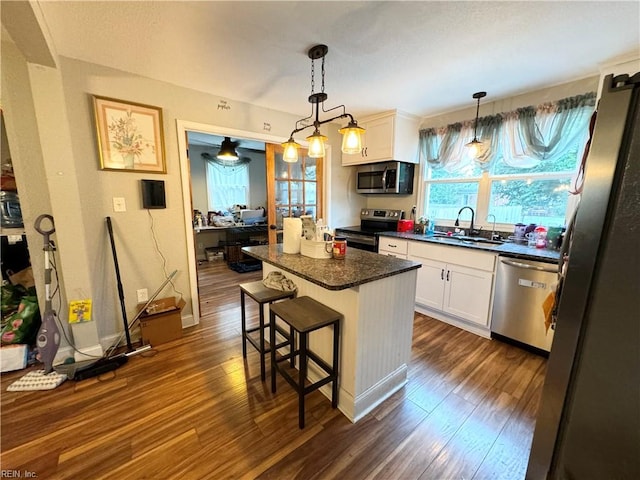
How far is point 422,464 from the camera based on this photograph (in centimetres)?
133

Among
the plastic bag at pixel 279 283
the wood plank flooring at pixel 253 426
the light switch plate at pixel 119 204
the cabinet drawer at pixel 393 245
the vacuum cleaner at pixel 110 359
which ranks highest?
the light switch plate at pixel 119 204

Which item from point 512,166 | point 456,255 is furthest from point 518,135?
point 456,255

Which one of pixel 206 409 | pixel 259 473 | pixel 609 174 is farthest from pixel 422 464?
pixel 609 174

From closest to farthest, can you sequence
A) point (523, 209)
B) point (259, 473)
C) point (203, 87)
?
point (259, 473), point (203, 87), point (523, 209)

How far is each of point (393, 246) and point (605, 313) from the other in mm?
2430

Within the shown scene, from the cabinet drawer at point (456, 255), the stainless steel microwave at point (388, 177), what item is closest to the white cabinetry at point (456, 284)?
the cabinet drawer at point (456, 255)

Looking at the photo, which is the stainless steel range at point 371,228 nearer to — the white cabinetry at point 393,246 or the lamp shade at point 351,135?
the white cabinetry at point 393,246

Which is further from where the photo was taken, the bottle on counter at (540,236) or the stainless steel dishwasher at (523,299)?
the bottle on counter at (540,236)

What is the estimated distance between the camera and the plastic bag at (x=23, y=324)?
2.08m

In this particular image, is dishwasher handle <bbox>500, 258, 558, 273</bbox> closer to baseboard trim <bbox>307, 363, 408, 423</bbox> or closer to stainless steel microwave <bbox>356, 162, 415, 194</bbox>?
baseboard trim <bbox>307, 363, 408, 423</bbox>

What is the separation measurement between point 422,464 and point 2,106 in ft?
11.3

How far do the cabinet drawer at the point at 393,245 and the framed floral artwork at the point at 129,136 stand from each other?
2.55 meters

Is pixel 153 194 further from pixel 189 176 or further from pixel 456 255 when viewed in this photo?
pixel 456 255

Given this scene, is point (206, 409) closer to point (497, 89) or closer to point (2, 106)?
point (2, 106)
